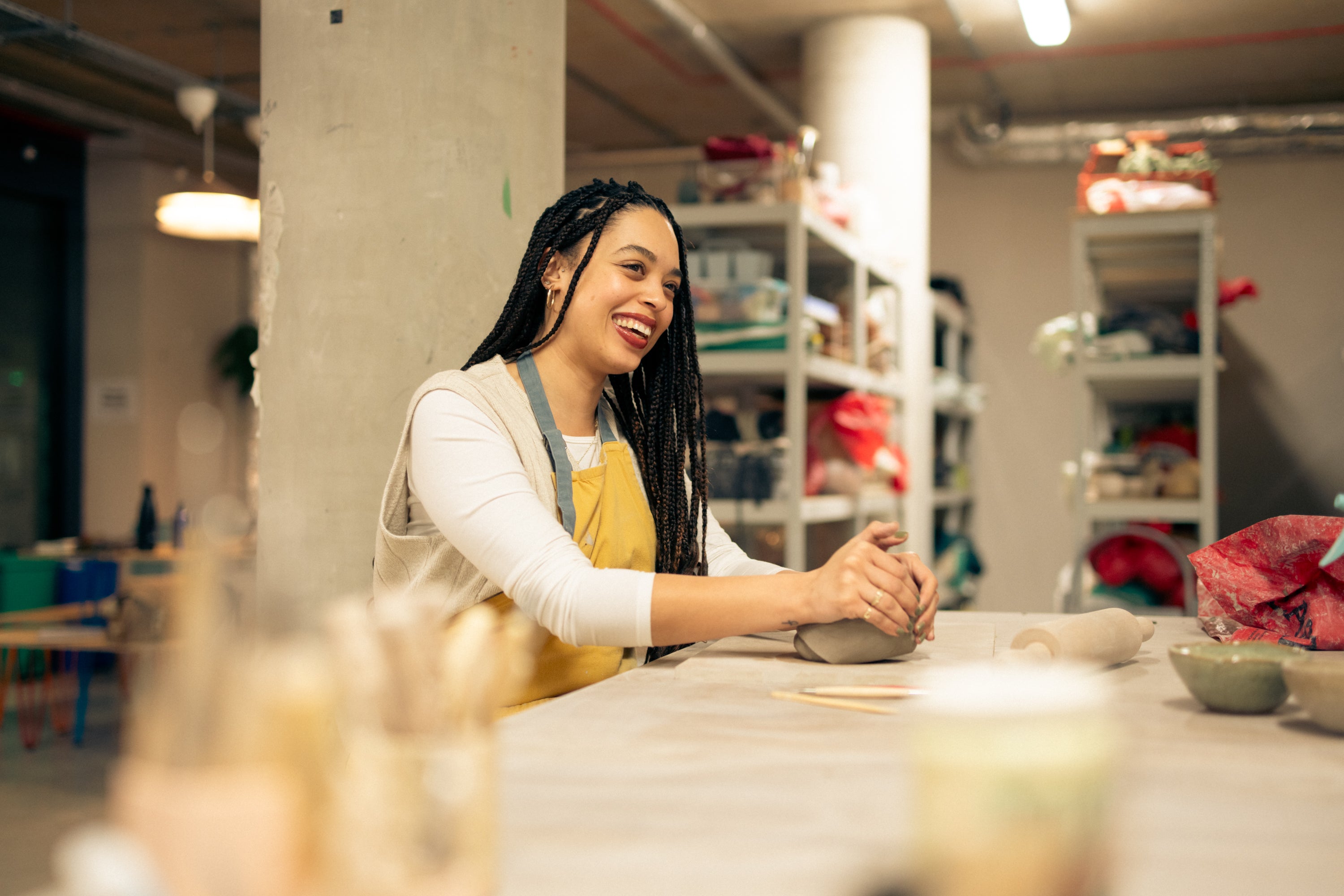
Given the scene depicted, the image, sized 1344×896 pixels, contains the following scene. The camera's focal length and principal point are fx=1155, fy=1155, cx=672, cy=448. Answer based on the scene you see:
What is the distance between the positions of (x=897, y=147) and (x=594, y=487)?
171 inches

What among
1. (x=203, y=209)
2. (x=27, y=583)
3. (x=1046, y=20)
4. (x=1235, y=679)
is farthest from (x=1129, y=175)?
(x=27, y=583)

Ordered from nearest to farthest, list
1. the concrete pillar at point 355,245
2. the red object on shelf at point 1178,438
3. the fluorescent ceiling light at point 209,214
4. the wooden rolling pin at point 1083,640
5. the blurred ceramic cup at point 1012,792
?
the blurred ceramic cup at point 1012,792 < the wooden rolling pin at point 1083,640 < the concrete pillar at point 355,245 < the red object on shelf at point 1178,438 < the fluorescent ceiling light at point 209,214

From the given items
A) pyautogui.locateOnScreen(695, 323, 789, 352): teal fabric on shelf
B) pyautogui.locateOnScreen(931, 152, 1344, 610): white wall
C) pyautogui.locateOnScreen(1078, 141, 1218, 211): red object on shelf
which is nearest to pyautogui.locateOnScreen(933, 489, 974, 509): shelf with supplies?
pyautogui.locateOnScreen(931, 152, 1344, 610): white wall

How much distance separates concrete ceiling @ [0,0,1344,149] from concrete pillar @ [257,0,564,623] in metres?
3.94

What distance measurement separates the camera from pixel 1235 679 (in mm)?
1055

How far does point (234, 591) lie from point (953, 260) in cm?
793

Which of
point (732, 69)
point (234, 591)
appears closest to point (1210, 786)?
point (234, 591)

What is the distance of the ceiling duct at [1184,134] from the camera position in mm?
6910

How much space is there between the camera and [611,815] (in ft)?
2.41

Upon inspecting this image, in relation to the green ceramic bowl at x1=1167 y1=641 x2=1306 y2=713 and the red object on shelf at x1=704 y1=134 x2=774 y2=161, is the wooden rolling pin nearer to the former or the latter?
the green ceramic bowl at x1=1167 y1=641 x2=1306 y2=713

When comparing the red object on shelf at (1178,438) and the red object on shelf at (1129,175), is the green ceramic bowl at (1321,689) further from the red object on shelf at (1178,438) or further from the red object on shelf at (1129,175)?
the red object on shelf at (1178,438)

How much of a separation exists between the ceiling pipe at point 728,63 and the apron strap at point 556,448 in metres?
4.29

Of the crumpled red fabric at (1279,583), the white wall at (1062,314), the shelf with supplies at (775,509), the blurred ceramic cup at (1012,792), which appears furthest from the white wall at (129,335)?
the blurred ceramic cup at (1012,792)

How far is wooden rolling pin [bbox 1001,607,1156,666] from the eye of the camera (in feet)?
4.18
